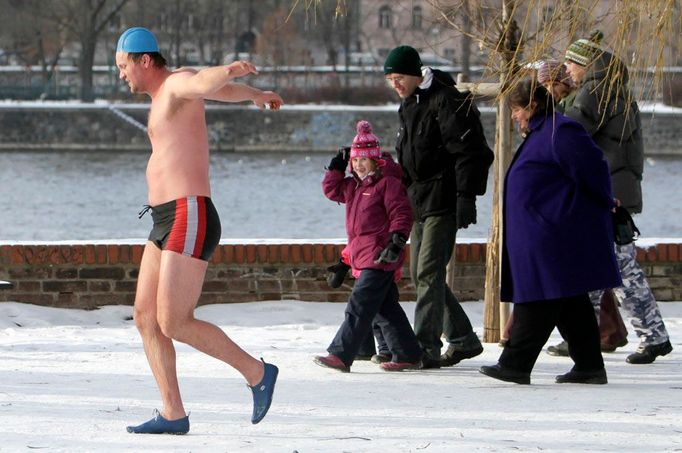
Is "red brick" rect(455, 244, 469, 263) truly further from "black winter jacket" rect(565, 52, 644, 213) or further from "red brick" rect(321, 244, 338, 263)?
"black winter jacket" rect(565, 52, 644, 213)

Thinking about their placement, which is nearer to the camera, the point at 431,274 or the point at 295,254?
the point at 431,274

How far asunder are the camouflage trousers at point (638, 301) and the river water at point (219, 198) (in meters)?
13.4

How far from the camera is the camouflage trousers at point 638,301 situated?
719cm

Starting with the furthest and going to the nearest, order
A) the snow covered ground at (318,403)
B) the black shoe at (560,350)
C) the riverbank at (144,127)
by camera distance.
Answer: the riverbank at (144,127) < the black shoe at (560,350) < the snow covered ground at (318,403)

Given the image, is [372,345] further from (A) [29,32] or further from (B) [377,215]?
(A) [29,32]

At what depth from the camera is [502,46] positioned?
7582 mm

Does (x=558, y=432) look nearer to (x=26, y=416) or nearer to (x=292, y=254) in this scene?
(x=26, y=416)

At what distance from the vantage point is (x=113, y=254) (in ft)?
30.1

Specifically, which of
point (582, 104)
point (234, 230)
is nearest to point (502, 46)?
point (582, 104)

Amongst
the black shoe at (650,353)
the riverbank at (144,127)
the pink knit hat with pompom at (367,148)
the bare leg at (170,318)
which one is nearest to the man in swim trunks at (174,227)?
the bare leg at (170,318)

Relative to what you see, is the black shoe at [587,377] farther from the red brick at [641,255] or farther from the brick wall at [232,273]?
the red brick at [641,255]

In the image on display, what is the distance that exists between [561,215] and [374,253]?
37.3 inches

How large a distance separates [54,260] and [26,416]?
351 centimetres

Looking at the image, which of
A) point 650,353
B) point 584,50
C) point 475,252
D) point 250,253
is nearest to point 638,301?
point 650,353
